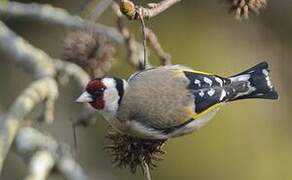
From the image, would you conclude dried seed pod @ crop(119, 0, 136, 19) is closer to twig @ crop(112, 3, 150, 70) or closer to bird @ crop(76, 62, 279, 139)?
bird @ crop(76, 62, 279, 139)

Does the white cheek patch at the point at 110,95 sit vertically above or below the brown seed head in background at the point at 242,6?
below

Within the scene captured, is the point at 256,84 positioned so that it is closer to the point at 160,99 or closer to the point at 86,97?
the point at 160,99

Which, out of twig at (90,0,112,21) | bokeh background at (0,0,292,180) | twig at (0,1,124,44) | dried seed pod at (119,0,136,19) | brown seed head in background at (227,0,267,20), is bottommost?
bokeh background at (0,0,292,180)

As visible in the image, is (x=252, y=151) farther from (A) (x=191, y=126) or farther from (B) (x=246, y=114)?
(A) (x=191, y=126)

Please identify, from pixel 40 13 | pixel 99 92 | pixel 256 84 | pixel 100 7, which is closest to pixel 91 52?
pixel 100 7

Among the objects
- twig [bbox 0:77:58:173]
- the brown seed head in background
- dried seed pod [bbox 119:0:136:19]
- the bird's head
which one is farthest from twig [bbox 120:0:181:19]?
twig [bbox 0:77:58:173]

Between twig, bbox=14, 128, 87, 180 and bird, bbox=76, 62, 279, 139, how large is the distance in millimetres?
Answer: 370

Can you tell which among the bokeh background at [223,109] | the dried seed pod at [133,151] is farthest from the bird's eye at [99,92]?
the bokeh background at [223,109]

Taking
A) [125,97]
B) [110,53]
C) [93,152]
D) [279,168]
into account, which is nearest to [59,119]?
[93,152]

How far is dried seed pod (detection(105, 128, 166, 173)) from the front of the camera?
7.44 feet

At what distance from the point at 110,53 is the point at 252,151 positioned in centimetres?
203

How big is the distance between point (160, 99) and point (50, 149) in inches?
21.6

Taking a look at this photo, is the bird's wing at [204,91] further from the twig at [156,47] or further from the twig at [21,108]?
the twig at [21,108]

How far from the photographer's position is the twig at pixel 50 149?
109 inches
